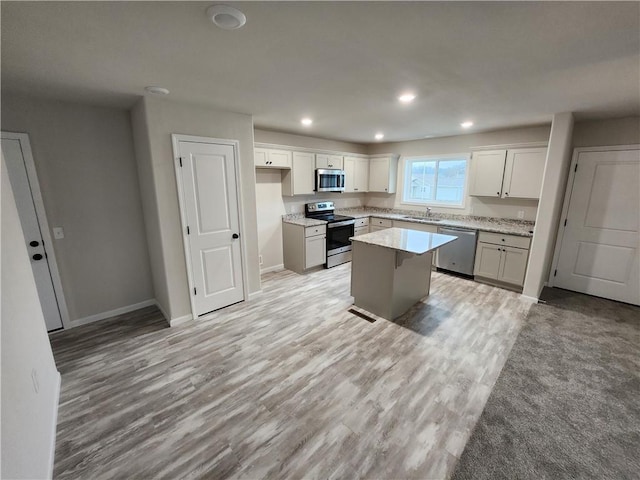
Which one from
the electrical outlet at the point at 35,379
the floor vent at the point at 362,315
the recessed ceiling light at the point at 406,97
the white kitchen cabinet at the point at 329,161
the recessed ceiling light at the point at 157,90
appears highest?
the recessed ceiling light at the point at 406,97

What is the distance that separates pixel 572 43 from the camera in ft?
5.16

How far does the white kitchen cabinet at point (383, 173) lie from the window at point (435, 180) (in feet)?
0.82

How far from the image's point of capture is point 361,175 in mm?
5879

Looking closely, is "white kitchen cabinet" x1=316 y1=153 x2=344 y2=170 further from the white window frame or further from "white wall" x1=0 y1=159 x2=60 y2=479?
"white wall" x1=0 y1=159 x2=60 y2=479

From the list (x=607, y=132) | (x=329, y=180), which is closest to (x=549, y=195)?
(x=607, y=132)

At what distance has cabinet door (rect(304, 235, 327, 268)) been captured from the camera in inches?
181

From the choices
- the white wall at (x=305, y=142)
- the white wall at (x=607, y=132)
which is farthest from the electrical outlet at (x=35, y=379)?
the white wall at (x=607, y=132)

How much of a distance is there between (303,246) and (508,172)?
3419mm

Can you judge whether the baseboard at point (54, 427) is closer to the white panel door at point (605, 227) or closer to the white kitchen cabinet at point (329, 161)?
the white kitchen cabinet at point (329, 161)

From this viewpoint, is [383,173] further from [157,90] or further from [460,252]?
[157,90]

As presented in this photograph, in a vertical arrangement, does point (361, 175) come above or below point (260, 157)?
below

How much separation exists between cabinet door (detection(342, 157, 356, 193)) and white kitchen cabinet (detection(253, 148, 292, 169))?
4.72 feet

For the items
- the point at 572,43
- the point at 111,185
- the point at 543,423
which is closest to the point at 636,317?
the point at 543,423

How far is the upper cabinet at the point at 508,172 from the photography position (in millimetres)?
3855
